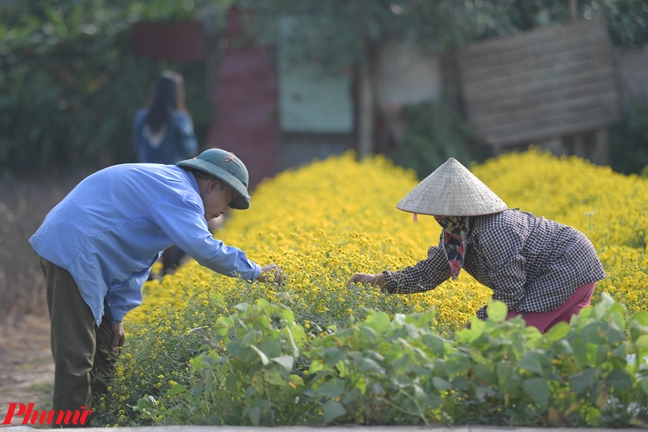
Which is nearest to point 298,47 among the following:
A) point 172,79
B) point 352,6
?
point 352,6

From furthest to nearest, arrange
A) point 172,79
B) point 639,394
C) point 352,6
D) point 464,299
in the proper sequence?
1. point 352,6
2. point 172,79
3. point 464,299
4. point 639,394

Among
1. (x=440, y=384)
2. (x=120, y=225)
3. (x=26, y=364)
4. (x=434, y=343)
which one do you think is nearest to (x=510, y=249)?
(x=434, y=343)

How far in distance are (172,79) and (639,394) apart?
5.75 m

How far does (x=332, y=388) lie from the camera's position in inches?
117

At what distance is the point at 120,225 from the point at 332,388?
58.5 inches

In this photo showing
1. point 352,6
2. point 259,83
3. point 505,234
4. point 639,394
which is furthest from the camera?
point 259,83

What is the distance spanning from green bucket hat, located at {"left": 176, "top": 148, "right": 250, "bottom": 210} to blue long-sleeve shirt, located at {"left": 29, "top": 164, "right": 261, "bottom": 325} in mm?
112

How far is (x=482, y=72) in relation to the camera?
11.4 m

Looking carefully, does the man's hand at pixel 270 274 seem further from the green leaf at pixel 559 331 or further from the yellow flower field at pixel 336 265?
the green leaf at pixel 559 331

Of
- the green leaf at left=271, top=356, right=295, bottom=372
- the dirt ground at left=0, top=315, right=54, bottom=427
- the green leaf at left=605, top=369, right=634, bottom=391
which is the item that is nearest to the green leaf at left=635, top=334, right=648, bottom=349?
the green leaf at left=605, top=369, right=634, bottom=391

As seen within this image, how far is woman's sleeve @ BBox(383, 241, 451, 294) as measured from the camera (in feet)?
12.7

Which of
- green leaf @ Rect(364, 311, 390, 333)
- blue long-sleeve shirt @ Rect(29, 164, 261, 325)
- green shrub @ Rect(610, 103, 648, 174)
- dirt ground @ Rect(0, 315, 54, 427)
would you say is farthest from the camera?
green shrub @ Rect(610, 103, 648, 174)

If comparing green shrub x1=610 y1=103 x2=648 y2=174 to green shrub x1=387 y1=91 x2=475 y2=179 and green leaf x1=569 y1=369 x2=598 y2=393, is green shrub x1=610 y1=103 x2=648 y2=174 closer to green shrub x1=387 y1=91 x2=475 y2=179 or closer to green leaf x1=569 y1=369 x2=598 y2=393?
green shrub x1=387 y1=91 x2=475 y2=179

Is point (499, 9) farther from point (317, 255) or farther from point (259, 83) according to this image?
point (317, 255)
